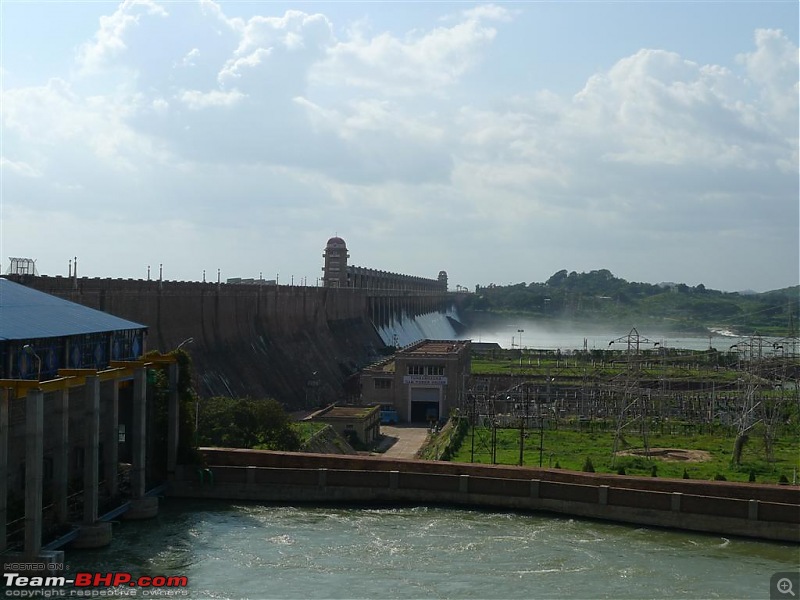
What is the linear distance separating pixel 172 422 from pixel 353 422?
19.8 metres

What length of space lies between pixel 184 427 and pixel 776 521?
21.9 m

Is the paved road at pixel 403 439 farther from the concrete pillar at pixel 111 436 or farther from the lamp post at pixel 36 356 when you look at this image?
the lamp post at pixel 36 356

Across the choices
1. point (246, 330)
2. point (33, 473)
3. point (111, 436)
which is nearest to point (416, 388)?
point (246, 330)

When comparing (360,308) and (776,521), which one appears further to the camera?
A: (360,308)

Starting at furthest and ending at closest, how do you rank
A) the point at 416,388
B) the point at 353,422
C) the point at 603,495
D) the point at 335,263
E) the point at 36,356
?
the point at 335,263 < the point at 416,388 < the point at 353,422 < the point at 603,495 < the point at 36,356

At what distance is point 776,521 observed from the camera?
3209 cm

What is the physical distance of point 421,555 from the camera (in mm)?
28531

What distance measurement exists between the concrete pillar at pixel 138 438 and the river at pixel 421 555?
1410 millimetres

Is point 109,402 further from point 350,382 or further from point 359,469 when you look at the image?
point 350,382

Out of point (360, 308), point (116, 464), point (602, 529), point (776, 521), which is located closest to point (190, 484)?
point (116, 464)

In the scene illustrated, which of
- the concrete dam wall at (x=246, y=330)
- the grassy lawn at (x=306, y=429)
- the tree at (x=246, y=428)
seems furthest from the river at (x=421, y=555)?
the concrete dam wall at (x=246, y=330)

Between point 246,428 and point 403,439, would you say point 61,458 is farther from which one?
point 403,439

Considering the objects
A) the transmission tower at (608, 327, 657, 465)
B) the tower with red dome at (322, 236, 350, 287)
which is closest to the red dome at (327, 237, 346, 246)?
the tower with red dome at (322, 236, 350, 287)

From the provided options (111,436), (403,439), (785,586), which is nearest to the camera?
(785,586)
